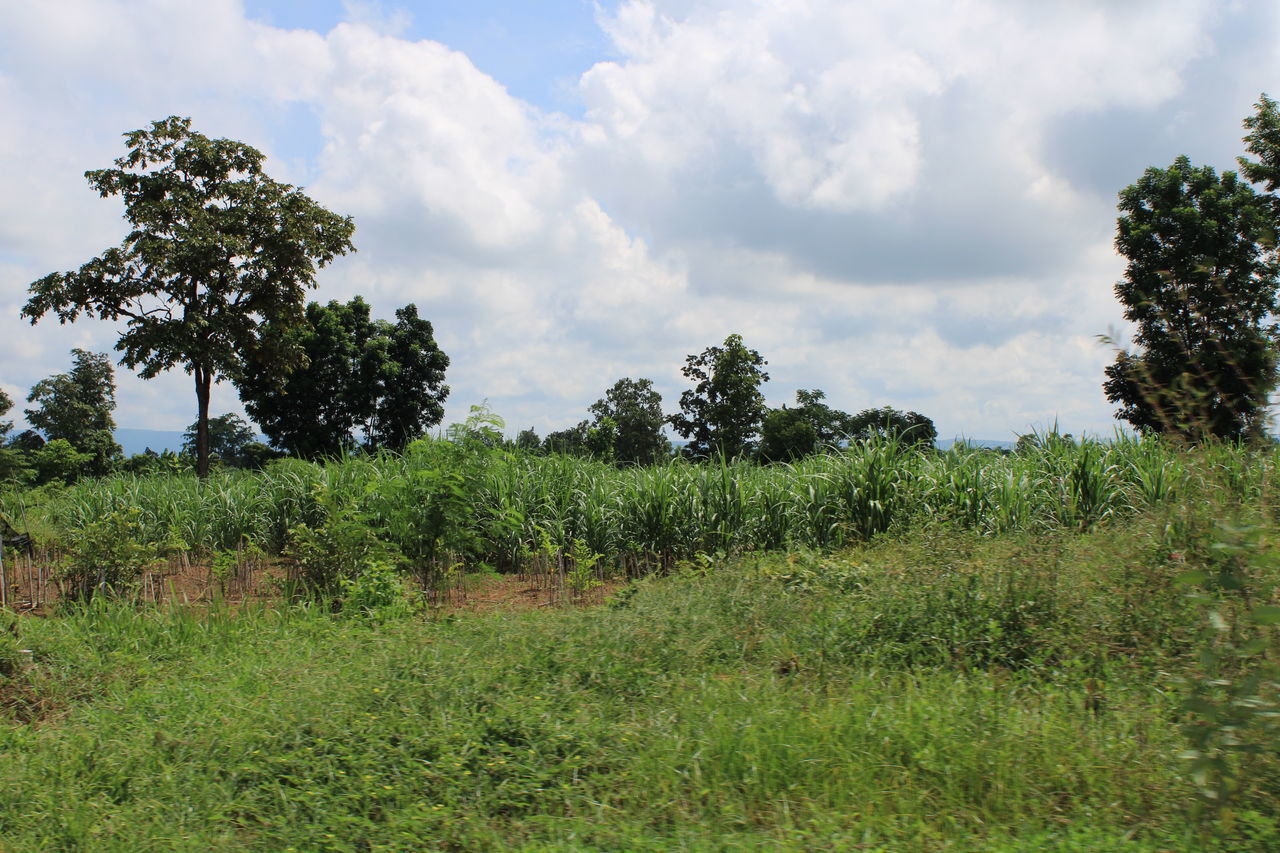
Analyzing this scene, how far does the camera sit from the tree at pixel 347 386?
3475cm

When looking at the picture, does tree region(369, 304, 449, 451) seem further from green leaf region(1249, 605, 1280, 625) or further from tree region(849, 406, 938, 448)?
green leaf region(1249, 605, 1280, 625)

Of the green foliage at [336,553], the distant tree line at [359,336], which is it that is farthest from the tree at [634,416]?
the green foliage at [336,553]

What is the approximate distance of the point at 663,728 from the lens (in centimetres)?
391

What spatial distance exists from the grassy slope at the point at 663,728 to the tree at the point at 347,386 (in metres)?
29.9

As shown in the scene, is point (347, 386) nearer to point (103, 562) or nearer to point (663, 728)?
point (103, 562)

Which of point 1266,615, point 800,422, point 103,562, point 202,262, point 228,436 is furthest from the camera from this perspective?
point 228,436

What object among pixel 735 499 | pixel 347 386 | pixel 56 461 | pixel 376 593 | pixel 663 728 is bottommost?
pixel 663 728

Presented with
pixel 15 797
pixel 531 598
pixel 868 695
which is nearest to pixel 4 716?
pixel 15 797

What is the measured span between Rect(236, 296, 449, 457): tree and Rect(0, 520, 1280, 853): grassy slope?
1176 inches

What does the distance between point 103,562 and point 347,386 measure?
29.3 metres

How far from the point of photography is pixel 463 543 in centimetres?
729

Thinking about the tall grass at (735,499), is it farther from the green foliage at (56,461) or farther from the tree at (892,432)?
the green foliage at (56,461)

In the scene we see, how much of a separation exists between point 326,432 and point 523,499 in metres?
28.9

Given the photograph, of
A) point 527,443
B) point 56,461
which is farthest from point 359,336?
point 527,443
